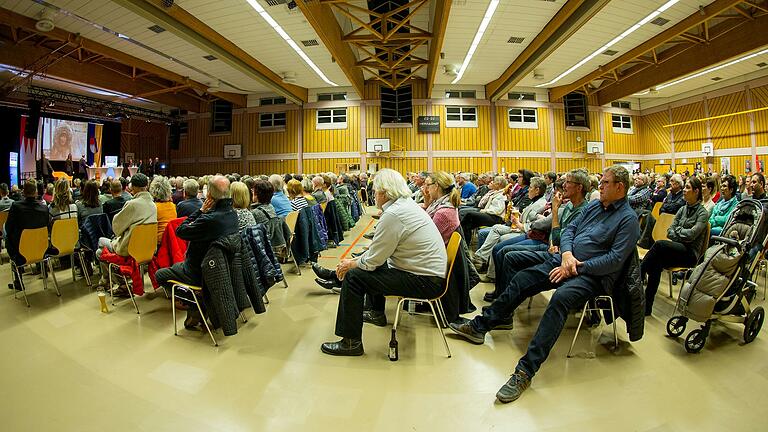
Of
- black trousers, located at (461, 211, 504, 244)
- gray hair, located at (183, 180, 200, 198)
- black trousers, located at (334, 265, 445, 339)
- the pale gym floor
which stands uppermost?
gray hair, located at (183, 180, 200, 198)

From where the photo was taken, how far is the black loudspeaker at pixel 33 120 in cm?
1363

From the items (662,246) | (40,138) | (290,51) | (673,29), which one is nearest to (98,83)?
(40,138)

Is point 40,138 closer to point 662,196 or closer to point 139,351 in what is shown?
point 139,351

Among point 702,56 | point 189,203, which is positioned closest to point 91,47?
point 189,203

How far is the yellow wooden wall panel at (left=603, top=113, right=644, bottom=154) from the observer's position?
19734mm

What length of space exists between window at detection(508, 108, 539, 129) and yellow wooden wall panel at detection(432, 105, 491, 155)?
1.26m

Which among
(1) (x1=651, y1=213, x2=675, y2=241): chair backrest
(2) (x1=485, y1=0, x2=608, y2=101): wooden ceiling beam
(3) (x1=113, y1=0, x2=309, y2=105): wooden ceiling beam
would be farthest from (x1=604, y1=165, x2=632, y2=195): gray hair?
(3) (x1=113, y1=0, x2=309, y2=105): wooden ceiling beam

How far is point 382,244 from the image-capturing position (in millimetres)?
2543

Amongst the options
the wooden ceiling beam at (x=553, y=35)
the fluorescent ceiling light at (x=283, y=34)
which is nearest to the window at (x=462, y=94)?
the wooden ceiling beam at (x=553, y=35)

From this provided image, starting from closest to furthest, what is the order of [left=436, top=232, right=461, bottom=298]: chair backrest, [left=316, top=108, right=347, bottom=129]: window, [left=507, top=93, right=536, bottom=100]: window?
[left=436, top=232, right=461, bottom=298]: chair backrest
[left=316, top=108, right=347, bottom=129]: window
[left=507, top=93, right=536, bottom=100]: window

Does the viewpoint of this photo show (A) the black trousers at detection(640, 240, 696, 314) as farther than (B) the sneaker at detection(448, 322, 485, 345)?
Yes

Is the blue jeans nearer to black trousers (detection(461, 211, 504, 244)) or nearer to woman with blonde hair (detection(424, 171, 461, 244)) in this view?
woman with blonde hair (detection(424, 171, 461, 244))

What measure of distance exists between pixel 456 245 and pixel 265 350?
1.64m

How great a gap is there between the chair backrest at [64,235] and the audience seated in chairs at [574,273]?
175 inches
